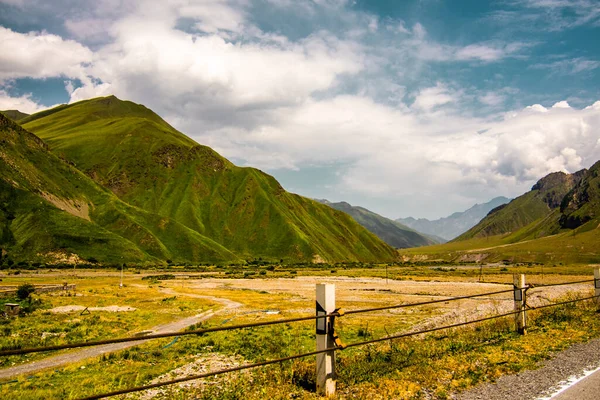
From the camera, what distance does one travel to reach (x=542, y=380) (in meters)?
9.08

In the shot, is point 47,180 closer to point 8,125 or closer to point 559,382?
point 8,125

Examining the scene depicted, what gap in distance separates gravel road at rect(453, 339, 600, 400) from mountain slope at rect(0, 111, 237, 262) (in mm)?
134106

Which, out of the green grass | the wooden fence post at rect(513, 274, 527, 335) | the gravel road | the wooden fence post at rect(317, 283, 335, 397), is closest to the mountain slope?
the green grass

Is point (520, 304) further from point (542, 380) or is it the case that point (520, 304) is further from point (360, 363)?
point (360, 363)

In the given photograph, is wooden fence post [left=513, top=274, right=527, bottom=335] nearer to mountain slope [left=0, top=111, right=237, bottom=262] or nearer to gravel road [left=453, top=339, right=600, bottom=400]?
gravel road [left=453, top=339, right=600, bottom=400]

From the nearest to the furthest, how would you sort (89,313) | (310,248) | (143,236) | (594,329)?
(594,329) → (89,313) → (143,236) → (310,248)

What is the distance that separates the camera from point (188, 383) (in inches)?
487

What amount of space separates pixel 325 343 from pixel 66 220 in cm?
14674

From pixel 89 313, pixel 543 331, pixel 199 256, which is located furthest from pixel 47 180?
pixel 543 331

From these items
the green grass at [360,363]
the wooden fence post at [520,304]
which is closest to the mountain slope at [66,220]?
the green grass at [360,363]

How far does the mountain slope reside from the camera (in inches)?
4865

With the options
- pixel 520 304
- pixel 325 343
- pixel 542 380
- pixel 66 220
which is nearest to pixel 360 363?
pixel 325 343

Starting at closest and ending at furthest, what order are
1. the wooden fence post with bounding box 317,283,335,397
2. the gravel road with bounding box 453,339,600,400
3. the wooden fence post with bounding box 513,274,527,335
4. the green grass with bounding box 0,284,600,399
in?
the gravel road with bounding box 453,339,600,400 → the wooden fence post with bounding box 317,283,335,397 → the green grass with bounding box 0,284,600,399 → the wooden fence post with bounding box 513,274,527,335

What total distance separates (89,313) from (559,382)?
3116cm
